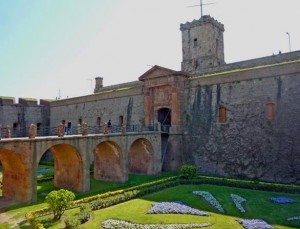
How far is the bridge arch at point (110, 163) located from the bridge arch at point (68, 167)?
283cm

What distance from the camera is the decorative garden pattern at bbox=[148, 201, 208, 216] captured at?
1502 centimetres

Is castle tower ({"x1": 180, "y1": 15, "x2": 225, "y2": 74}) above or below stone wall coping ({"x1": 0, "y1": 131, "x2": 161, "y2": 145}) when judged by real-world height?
above

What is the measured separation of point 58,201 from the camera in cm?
1416

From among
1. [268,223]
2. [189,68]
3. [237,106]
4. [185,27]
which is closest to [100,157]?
[237,106]

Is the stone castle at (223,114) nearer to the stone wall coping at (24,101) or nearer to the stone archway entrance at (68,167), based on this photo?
the stone wall coping at (24,101)

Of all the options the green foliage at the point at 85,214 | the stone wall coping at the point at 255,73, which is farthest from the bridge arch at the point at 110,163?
the stone wall coping at the point at 255,73

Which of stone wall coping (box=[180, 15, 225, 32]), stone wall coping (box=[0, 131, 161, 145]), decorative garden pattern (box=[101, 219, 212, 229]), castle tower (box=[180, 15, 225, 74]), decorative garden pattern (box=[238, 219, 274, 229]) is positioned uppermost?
stone wall coping (box=[180, 15, 225, 32])

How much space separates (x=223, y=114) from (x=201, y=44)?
15.2 metres

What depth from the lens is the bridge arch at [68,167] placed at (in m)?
19.7

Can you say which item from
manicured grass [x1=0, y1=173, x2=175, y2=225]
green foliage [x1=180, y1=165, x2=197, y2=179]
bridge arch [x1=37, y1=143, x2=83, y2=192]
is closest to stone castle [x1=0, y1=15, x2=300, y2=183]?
bridge arch [x1=37, y1=143, x2=83, y2=192]

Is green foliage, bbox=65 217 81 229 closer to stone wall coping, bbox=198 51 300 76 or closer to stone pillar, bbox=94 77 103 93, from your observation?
stone wall coping, bbox=198 51 300 76

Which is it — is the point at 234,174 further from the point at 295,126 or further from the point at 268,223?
the point at 268,223

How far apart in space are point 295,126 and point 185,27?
73.2ft

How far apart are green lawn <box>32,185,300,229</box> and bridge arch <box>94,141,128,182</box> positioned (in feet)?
15.3
